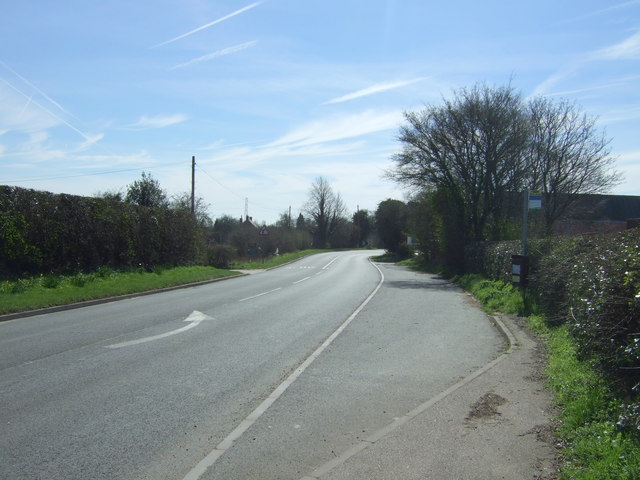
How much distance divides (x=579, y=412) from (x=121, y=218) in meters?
22.9

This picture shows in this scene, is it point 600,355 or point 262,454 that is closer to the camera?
point 262,454

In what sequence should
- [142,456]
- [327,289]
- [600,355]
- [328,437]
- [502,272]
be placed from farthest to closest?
[327,289], [502,272], [600,355], [328,437], [142,456]

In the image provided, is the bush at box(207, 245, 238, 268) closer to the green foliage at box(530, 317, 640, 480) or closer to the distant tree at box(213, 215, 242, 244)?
the green foliage at box(530, 317, 640, 480)

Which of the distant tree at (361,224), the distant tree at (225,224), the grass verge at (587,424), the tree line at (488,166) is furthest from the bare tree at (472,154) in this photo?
the distant tree at (361,224)

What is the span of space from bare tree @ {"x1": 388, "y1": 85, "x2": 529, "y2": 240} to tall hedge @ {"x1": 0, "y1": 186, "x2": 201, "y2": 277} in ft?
50.5

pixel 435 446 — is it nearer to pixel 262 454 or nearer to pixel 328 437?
pixel 328 437

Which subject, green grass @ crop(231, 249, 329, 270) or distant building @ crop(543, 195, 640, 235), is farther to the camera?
green grass @ crop(231, 249, 329, 270)

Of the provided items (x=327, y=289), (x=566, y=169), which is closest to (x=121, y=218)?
(x=327, y=289)

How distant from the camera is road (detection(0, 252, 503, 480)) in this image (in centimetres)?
493

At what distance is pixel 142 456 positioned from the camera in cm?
490

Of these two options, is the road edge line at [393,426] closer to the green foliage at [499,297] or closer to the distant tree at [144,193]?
the green foliage at [499,297]

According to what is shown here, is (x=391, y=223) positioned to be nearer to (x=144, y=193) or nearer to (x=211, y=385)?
(x=144, y=193)

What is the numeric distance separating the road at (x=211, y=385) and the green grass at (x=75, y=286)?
1325 millimetres

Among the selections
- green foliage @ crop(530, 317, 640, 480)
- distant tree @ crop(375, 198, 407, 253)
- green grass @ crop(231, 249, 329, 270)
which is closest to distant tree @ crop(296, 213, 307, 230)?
distant tree @ crop(375, 198, 407, 253)
